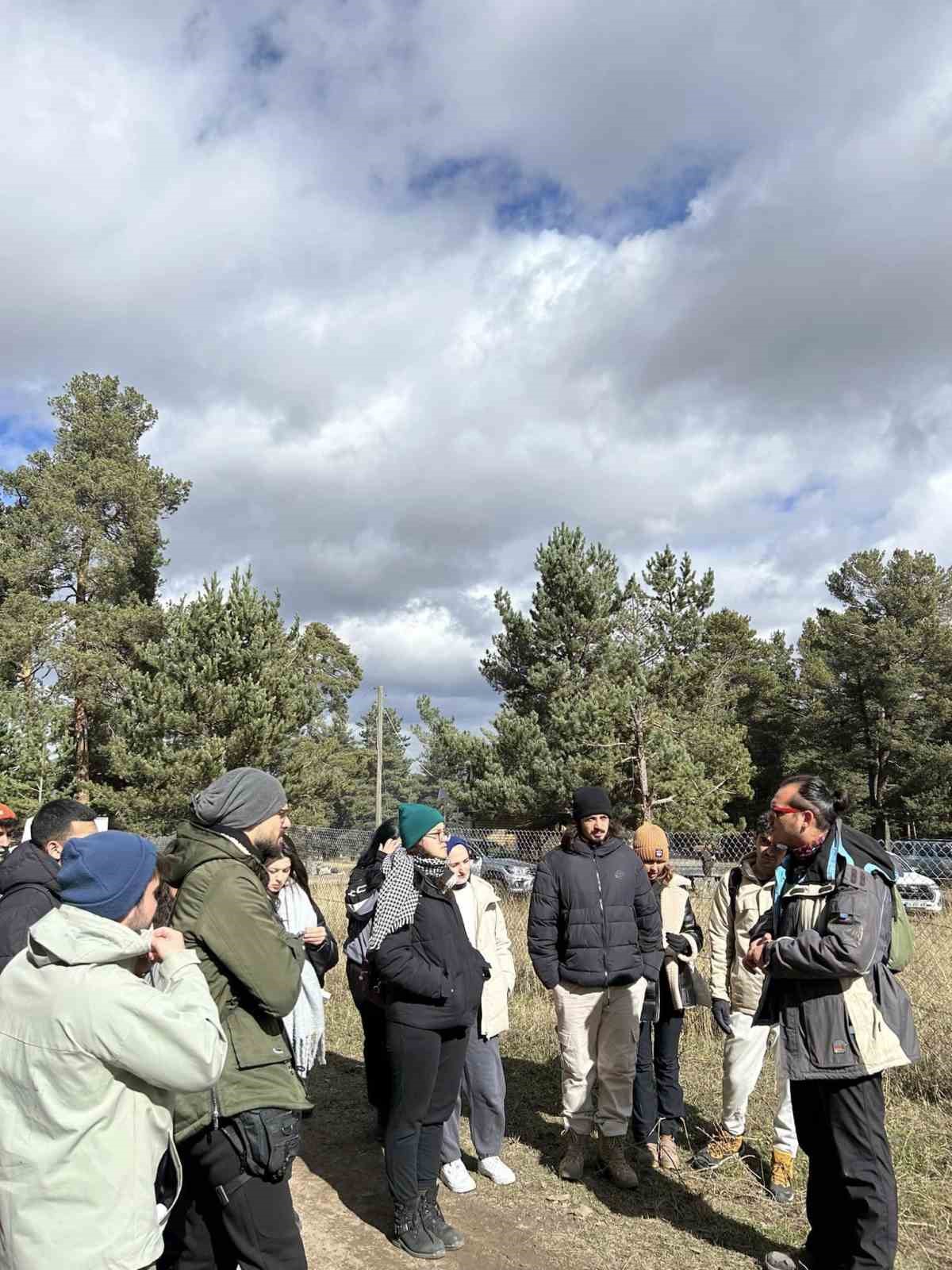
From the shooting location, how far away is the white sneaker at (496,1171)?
14.6 feet

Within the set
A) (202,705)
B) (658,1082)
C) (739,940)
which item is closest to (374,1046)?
(658,1082)

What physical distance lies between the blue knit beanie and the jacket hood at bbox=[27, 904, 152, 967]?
0.03 m

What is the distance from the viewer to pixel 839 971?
2.91m

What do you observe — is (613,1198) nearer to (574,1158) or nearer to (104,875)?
(574,1158)

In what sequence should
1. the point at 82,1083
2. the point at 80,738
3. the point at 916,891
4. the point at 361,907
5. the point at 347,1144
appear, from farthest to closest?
the point at 80,738 → the point at 916,891 → the point at 347,1144 → the point at 361,907 → the point at 82,1083

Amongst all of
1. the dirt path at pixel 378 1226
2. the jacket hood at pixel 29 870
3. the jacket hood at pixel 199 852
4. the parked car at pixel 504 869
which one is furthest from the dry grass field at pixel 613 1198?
the parked car at pixel 504 869

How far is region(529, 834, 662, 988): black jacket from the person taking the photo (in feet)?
15.0

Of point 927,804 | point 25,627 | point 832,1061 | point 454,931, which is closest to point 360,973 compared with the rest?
point 454,931

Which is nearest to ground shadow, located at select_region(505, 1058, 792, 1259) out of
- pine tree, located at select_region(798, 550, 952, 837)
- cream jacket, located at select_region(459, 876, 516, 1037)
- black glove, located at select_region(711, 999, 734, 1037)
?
black glove, located at select_region(711, 999, 734, 1037)

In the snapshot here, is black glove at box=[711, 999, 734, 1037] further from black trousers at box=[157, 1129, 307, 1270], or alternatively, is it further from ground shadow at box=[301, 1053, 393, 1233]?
black trousers at box=[157, 1129, 307, 1270]

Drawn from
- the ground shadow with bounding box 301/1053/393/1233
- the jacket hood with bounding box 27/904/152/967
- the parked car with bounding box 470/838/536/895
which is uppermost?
the jacket hood with bounding box 27/904/152/967

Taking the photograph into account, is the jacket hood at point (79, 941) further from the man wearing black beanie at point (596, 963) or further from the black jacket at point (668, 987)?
the black jacket at point (668, 987)

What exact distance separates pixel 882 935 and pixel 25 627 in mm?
24261

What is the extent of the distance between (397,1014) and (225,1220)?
52.8 inches
